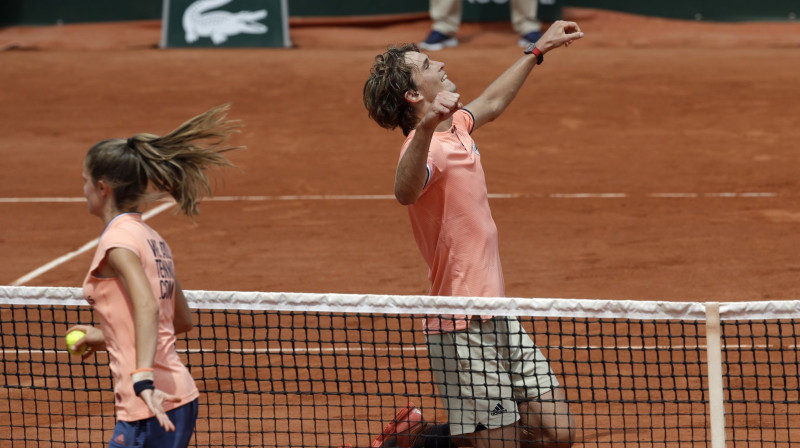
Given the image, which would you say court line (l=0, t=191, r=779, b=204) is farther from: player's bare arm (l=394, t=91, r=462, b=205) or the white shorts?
player's bare arm (l=394, t=91, r=462, b=205)

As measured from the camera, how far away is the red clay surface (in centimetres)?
1036

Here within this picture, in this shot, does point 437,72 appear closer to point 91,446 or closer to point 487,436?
point 487,436

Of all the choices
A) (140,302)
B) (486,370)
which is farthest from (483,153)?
(140,302)

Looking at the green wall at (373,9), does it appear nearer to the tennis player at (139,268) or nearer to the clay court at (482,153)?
the clay court at (482,153)

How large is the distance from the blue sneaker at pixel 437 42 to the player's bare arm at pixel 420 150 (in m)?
14.4

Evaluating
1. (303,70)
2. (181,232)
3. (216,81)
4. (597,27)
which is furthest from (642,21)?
(181,232)

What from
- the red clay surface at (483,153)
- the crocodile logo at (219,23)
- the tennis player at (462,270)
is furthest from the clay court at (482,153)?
the tennis player at (462,270)

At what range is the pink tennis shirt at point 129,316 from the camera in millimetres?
3912

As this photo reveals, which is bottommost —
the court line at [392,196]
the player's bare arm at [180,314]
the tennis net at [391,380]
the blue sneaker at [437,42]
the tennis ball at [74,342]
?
the court line at [392,196]

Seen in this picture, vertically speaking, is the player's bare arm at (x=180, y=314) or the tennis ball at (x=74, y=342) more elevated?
the player's bare arm at (x=180, y=314)

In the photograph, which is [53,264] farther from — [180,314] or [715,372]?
[715,372]

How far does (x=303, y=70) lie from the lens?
18.2 metres

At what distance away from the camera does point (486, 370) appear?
507 cm

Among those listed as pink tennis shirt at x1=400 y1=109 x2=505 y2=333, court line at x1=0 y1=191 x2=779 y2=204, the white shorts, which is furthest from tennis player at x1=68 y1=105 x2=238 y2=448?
court line at x1=0 y1=191 x2=779 y2=204
